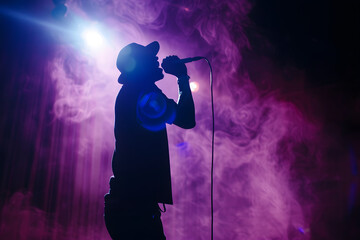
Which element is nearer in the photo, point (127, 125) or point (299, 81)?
point (127, 125)

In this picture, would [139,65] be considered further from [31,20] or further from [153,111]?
[31,20]

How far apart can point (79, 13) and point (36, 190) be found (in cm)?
335

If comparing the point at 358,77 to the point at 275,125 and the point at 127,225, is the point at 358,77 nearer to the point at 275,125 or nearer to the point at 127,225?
the point at 275,125

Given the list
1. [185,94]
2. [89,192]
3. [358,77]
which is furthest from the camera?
[89,192]

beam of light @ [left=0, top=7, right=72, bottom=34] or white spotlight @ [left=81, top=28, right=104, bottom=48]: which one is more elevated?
beam of light @ [left=0, top=7, right=72, bottom=34]

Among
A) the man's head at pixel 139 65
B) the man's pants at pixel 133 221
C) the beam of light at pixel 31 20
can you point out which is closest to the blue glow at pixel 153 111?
the man's head at pixel 139 65

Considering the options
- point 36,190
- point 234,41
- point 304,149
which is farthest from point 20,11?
point 304,149

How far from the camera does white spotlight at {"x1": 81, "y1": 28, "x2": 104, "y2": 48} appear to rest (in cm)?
449

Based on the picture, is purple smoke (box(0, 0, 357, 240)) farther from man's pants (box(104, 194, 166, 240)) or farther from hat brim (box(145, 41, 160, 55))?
man's pants (box(104, 194, 166, 240))

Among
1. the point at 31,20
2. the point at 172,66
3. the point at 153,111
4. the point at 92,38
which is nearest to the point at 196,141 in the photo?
the point at 92,38

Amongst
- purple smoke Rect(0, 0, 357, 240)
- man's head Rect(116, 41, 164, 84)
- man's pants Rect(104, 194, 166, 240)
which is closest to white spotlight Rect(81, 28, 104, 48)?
purple smoke Rect(0, 0, 357, 240)

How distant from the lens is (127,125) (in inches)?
53.1

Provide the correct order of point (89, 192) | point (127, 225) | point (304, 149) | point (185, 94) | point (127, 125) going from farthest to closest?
point (89, 192)
point (304, 149)
point (185, 94)
point (127, 125)
point (127, 225)

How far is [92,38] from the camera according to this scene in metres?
4.54
